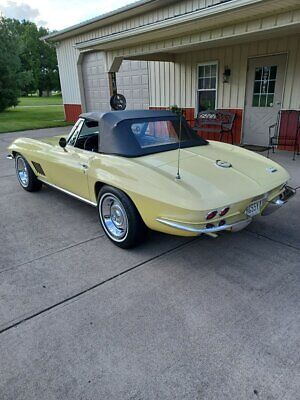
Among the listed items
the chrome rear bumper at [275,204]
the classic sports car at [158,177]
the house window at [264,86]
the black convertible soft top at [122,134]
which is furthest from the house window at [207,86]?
the chrome rear bumper at [275,204]

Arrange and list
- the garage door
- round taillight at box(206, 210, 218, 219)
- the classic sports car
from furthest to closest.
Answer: the garage door → the classic sports car → round taillight at box(206, 210, 218, 219)

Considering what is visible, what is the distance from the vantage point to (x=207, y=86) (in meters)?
9.02

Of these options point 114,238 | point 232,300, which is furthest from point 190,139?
point 232,300

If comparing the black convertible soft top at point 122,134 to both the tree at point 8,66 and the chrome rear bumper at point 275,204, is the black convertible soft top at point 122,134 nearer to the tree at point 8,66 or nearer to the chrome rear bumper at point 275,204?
the chrome rear bumper at point 275,204

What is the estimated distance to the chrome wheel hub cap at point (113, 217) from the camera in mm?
3263

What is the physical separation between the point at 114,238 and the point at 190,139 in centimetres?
166

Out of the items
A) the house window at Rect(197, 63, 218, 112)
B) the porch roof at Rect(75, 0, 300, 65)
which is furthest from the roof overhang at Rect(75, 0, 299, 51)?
the house window at Rect(197, 63, 218, 112)

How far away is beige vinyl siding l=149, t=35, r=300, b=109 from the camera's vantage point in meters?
7.02

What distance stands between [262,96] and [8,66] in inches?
834

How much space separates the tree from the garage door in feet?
40.2

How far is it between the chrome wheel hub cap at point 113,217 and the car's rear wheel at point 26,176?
216cm

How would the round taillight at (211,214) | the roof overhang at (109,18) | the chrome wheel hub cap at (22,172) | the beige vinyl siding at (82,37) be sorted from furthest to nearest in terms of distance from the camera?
1. the roof overhang at (109,18)
2. the beige vinyl siding at (82,37)
3. the chrome wheel hub cap at (22,172)
4. the round taillight at (211,214)

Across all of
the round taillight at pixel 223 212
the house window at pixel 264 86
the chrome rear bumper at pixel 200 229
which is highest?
the house window at pixel 264 86

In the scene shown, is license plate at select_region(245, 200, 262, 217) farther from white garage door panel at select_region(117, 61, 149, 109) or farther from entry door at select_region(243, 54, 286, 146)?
white garage door panel at select_region(117, 61, 149, 109)
